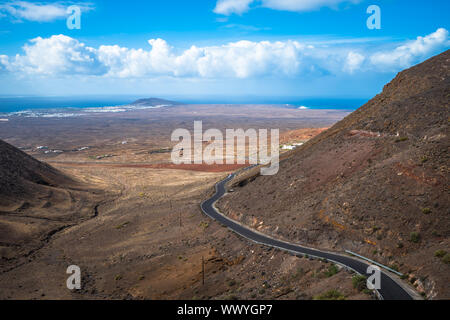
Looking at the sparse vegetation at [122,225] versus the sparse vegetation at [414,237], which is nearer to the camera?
the sparse vegetation at [414,237]

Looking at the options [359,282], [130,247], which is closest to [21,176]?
[130,247]

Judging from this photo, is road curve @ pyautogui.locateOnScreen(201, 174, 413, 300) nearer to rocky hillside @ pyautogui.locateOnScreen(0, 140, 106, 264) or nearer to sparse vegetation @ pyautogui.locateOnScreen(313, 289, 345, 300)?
sparse vegetation @ pyautogui.locateOnScreen(313, 289, 345, 300)

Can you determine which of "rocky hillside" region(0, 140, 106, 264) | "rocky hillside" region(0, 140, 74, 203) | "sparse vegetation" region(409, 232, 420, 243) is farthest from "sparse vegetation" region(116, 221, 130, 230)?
"sparse vegetation" region(409, 232, 420, 243)

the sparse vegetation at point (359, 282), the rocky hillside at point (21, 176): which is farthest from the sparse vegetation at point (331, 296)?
the rocky hillside at point (21, 176)

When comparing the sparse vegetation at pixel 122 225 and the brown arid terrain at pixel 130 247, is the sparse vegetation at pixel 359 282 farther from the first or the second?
the sparse vegetation at pixel 122 225
